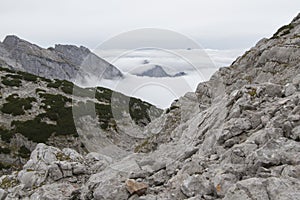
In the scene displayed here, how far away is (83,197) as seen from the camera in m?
14.5

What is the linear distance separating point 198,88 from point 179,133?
21.1 ft

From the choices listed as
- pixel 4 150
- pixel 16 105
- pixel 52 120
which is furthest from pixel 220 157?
pixel 16 105

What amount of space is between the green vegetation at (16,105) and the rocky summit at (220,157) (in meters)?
20.7

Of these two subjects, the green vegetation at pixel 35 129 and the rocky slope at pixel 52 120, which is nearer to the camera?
the rocky slope at pixel 52 120

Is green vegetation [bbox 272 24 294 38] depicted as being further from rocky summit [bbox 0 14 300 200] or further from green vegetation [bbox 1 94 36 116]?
green vegetation [bbox 1 94 36 116]

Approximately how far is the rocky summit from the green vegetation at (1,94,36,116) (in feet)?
68.0

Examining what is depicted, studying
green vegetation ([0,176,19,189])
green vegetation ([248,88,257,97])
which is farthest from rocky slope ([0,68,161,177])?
green vegetation ([248,88,257,97])

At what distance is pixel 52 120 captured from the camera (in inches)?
1583

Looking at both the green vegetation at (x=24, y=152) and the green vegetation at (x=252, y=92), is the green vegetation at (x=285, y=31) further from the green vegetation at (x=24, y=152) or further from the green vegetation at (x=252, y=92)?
the green vegetation at (x=24, y=152)

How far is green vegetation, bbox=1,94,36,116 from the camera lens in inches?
1570

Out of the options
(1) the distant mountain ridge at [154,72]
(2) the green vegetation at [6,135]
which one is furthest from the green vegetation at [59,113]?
(1) the distant mountain ridge at [154,72]

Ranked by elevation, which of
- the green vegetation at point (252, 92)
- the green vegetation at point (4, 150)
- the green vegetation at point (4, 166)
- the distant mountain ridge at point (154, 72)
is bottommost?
the green vegetation at point (4, 166)

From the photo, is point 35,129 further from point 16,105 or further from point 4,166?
point 4,166

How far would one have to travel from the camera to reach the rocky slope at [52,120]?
3425 centimetres
